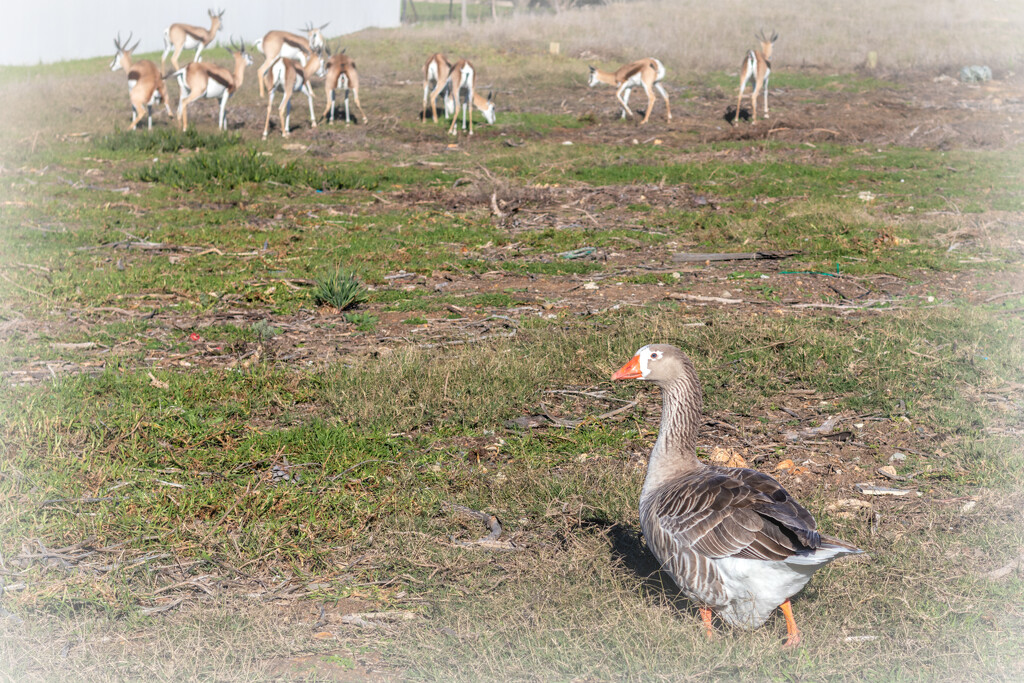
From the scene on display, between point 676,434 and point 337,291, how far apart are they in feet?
17.3

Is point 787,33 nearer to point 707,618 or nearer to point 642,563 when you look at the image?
point 642,563

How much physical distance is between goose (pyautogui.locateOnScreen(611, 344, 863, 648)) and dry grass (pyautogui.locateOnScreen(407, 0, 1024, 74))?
31.7 m

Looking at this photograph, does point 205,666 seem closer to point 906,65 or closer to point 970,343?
point 970,343

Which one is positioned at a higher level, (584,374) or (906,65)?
(906,65)

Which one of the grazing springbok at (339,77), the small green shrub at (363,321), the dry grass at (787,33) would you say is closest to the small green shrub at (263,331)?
the small green shrub at (363,321)

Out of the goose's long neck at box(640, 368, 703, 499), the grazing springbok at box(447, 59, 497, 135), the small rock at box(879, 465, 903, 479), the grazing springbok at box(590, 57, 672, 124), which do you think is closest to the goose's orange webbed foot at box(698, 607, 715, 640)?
the goose's long neck at box(640, 368, 703, 499)

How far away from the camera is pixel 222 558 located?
4723 millimetres

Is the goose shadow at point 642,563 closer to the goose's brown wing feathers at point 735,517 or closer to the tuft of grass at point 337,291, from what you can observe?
the goose's brown wing feathers at point 735,517

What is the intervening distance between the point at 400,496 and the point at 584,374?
2357 mm

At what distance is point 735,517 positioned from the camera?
3.67 meters

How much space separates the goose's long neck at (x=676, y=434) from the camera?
430 cm

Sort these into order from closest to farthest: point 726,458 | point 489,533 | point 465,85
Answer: point 489,533, point 726,458, point 465,85

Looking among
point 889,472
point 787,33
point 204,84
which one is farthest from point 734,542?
point 787,33

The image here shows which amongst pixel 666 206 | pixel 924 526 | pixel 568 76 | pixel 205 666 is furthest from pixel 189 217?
pixel 568 76
